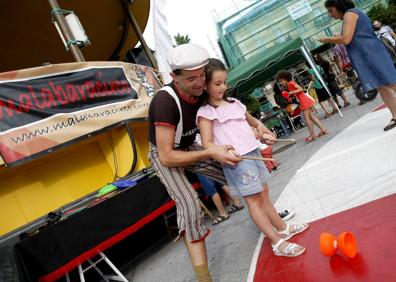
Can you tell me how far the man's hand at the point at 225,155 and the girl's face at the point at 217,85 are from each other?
0.50m

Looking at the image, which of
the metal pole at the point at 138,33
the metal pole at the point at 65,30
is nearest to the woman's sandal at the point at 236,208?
the metal pole at the point at 65,30

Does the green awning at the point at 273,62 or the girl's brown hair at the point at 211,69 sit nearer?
the girl's brown hair at the point at 211,69

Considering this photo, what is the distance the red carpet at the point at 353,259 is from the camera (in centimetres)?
192

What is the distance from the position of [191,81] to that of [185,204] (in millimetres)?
845

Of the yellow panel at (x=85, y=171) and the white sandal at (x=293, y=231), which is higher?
the yellow panel at (x=85, y=171)

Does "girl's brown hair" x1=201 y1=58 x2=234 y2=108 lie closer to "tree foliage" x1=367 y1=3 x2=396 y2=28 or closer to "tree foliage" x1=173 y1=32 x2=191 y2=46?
"tree foliage" x1=367 y1=3 x2=396 y2=28

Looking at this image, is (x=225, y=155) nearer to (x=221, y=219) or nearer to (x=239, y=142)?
(x=239, y=142)

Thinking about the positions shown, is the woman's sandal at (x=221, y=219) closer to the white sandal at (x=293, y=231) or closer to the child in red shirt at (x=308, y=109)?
the white sandal at (x=293, y=231)

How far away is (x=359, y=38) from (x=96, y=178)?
410 centimetres

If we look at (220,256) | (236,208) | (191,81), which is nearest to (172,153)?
→ (191,81)

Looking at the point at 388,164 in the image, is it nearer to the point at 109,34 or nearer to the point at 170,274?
the point at 170,274

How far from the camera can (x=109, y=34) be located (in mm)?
8477

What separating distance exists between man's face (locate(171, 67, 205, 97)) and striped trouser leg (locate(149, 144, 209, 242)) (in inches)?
22.1

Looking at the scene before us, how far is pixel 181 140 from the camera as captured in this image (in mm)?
2623
